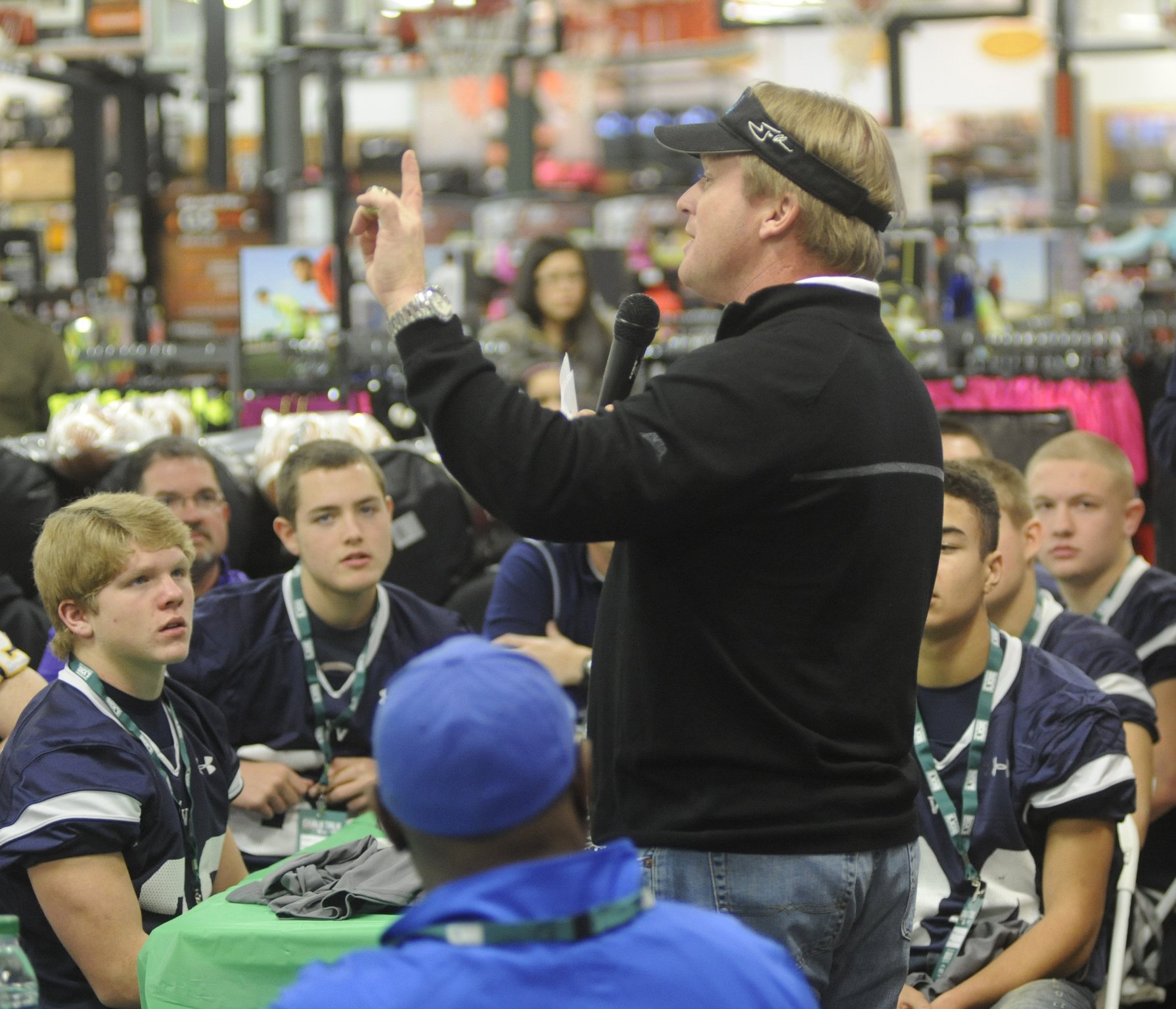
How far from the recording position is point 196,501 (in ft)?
13.2

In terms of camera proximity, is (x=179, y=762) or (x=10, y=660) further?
(x=10, y=660)

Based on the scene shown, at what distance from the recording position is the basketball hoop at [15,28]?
975cm

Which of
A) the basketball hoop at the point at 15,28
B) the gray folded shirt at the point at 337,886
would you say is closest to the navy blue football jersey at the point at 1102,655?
the gray folded shirt at the point at 337,886

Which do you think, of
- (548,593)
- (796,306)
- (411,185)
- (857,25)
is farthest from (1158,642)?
(857,25)

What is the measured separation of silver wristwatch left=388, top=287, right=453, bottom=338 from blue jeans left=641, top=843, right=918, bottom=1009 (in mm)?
646

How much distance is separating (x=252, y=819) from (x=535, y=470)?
2050mm

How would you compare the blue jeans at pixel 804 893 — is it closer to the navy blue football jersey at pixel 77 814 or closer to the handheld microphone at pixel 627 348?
the handheld microphone at pixel 627 348

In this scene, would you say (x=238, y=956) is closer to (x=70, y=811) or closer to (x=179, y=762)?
(x=70, y=811)

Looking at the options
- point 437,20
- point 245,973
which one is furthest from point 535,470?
point 437,20

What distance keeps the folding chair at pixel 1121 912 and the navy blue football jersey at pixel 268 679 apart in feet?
5.04

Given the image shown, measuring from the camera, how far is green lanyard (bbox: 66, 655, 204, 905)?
273 centimetres

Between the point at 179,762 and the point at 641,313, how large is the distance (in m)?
1.25

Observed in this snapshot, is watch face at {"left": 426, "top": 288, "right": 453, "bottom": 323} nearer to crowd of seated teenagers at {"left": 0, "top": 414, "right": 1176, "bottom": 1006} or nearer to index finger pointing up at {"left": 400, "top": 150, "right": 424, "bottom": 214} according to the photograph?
index finger pointing up at {"left": 400, "top": 150, "right": 424, "bottom": 214}

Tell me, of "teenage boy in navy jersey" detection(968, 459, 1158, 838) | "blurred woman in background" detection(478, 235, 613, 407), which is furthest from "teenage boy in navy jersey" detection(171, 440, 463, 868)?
"blurred woman in background" detection(478, 235, 613, 407)
